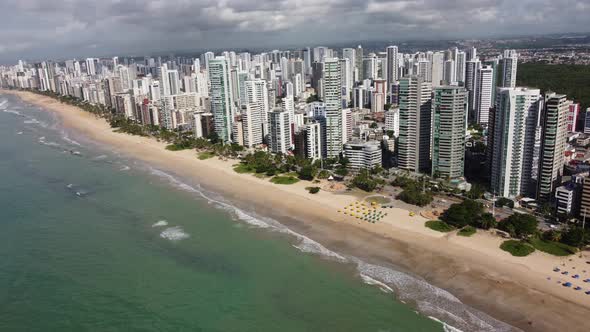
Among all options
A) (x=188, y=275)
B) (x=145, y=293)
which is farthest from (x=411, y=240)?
(x=145, y=293)

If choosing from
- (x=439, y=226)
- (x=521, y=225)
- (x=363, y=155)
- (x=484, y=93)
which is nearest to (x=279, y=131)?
(x=363, y=155)

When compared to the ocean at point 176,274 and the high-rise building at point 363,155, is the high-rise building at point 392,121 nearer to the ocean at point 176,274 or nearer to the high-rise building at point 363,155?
the high-rise building at point 363,155

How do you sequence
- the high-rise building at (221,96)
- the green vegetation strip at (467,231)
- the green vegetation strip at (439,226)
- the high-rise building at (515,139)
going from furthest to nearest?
the high-rise building at (221,96) < the high-rise building at (515,139) < the green vegetation strip at (439,226) < the green vegetation strip at (467,231)

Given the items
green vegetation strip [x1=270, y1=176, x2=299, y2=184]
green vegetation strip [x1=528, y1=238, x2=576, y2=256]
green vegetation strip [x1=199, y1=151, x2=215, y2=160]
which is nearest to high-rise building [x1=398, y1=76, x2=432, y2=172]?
green vegetation strip [x1=270, y1=176, x2=299, y2=184]

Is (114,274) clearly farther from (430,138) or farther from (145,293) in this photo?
(430,138)

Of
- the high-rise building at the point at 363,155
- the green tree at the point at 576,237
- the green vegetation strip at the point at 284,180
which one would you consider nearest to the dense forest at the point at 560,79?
the high-rise building at the point at 363,155
